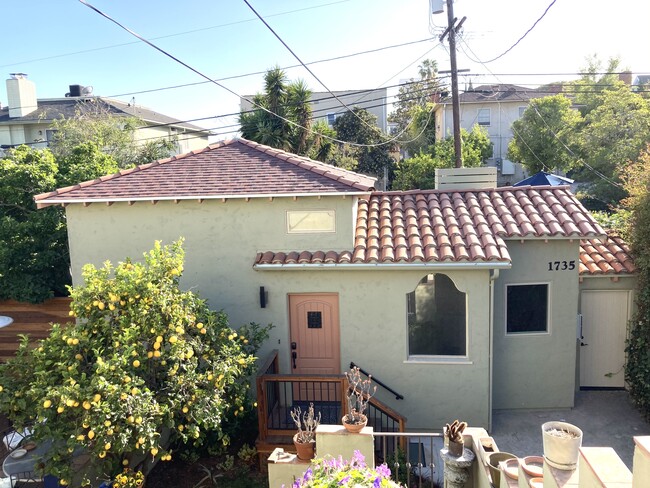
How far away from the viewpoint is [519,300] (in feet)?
31.4

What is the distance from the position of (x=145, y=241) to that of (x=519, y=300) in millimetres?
7722

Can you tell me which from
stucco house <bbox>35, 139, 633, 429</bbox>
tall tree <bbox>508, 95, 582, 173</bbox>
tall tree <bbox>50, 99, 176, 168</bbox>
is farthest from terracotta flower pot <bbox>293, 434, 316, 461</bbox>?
tall tree <bbox>508, 95, 582, 173</bbox>

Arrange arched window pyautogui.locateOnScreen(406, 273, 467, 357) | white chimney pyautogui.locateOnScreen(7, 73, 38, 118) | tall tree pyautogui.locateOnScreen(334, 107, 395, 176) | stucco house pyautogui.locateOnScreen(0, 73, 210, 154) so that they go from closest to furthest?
arched window pyautogui.locateOnScreen(406, 273, 467, 357) → stucco house pyautogui.locateOnScreen(0, 73, 210, 154) → white chimney pyautogui.locateOnScreen(7, 73, 38, 118) → tall tree pyautogui.locateOnScreen(334, 107, 395, 176)

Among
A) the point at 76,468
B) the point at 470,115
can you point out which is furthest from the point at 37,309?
the point at 470,115

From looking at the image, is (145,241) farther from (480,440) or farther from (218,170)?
(480,440)

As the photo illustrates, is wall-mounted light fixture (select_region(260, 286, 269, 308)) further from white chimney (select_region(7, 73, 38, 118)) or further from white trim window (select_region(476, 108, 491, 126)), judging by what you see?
white trim window (select_region(476, 108, 491, 126))

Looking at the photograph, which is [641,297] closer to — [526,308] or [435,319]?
[526,308]

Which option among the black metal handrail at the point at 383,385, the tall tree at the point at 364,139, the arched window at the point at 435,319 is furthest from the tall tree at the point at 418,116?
the black metal handrail at the point at 383,385

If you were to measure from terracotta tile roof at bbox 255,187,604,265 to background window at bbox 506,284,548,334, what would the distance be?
1.21 m

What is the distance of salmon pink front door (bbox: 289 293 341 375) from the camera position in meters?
9.31

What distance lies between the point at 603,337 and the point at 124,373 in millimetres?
9562

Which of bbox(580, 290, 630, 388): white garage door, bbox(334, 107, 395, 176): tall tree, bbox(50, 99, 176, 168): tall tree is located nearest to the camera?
bbox(580, 290, 630, 388): white garage door

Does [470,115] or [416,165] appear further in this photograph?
[470,115]

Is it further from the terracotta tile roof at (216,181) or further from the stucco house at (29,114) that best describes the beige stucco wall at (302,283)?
the stucco house at (29,114)
